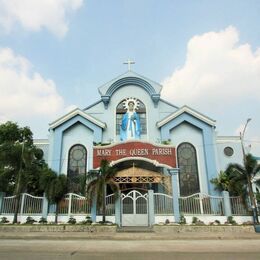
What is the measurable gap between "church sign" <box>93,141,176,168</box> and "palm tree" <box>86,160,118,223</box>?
3522 mm

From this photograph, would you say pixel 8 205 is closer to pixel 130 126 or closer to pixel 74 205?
pixel 74 205

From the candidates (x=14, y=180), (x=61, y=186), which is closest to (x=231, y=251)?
(x=61, y=186)

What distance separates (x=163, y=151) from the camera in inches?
856

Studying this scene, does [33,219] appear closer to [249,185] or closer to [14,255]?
[14,255]

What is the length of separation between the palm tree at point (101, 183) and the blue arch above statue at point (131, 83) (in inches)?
418

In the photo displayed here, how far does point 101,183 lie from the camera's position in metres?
17.3

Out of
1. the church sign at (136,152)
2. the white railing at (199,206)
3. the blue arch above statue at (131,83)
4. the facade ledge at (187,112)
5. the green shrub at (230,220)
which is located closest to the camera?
the green shrub at (230,220)

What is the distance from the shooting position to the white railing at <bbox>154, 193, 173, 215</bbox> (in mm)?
18188

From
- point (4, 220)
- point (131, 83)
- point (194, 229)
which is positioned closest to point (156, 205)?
point (194, 229)

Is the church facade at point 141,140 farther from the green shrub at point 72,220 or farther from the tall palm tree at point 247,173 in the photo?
the green shrub at point 72,220

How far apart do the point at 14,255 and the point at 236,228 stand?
41.4ft

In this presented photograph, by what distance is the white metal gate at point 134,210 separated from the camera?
58.7 feet

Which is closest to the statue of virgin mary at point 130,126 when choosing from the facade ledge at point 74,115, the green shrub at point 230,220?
the facade ledge at point 74,115

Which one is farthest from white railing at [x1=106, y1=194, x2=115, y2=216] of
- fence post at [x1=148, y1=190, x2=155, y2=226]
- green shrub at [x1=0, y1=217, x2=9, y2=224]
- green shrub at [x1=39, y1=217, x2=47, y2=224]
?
green shrub at [x1=0, y1=217, x2=9, y2=224]
